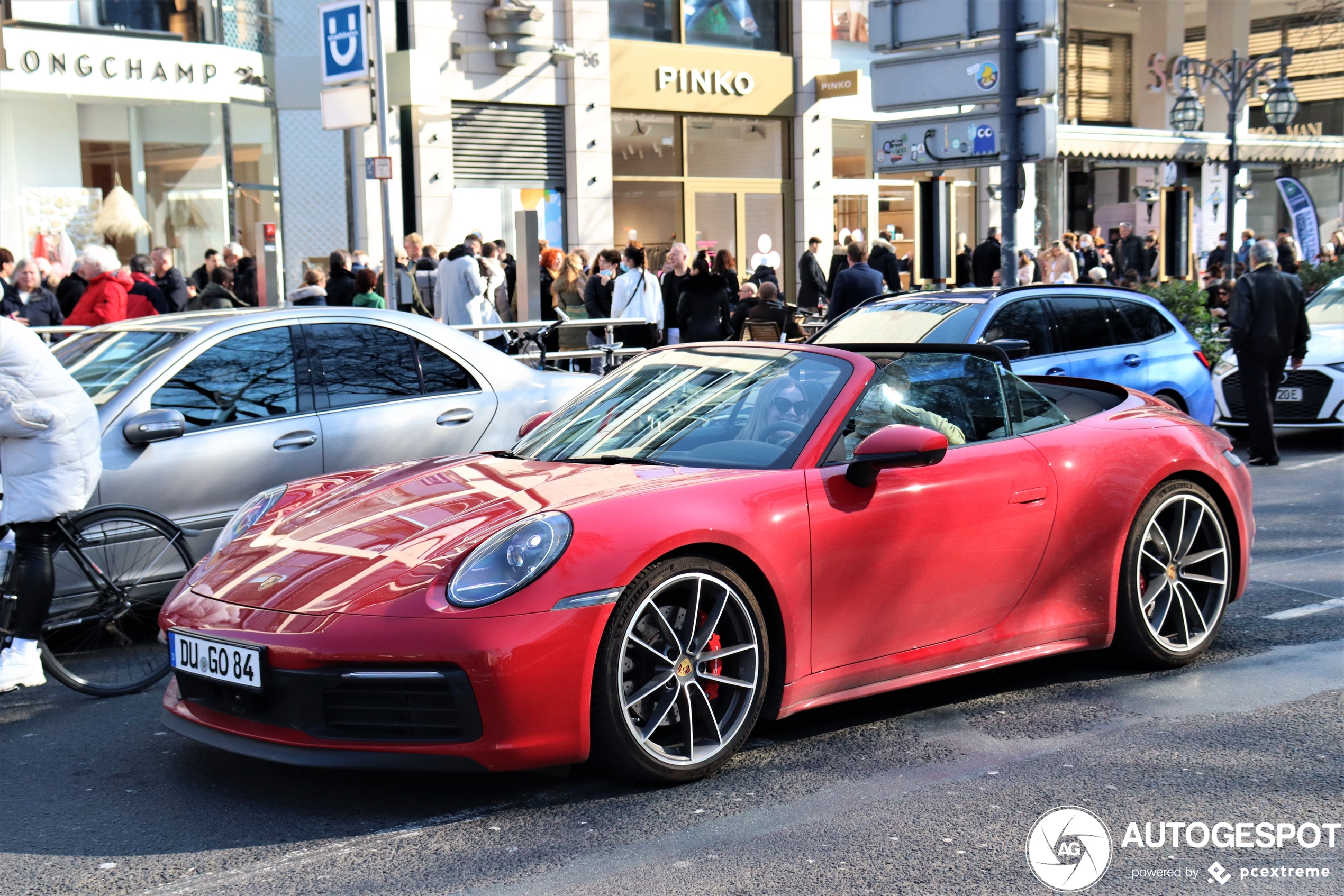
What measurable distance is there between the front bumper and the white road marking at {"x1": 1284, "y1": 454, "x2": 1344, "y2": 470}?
9.18 meters

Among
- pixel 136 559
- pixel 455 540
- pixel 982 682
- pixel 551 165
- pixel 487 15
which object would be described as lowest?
pixel 982 682

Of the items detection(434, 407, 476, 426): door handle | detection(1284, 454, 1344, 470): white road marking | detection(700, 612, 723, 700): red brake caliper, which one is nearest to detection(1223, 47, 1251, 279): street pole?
detection(1284, 454, 1344, 470): white road marking

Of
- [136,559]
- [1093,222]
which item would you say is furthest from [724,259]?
Result: [1093,222]

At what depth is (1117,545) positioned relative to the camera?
5.48 m

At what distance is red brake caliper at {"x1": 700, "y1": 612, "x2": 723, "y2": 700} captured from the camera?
14.7ft

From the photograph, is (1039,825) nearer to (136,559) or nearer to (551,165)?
(136,559)

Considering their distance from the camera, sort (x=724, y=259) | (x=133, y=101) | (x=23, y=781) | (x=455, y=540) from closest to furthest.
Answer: (x=455, y=540)
(x=23, y=781)
(x=724, y=259)
(x=133, y=101)

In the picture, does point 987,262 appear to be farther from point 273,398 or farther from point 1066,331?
point 273,398

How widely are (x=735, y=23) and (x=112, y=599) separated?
74.4ft

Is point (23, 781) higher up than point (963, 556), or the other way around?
point (963, 556)

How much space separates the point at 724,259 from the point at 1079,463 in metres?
12.4

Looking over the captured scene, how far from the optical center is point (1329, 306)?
1423cm

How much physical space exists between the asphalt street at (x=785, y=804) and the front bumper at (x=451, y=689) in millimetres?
221

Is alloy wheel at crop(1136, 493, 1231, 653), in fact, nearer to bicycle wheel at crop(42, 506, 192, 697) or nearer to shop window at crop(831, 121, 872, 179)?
bicycle wheel at crop(42, 506, 192, 697)
